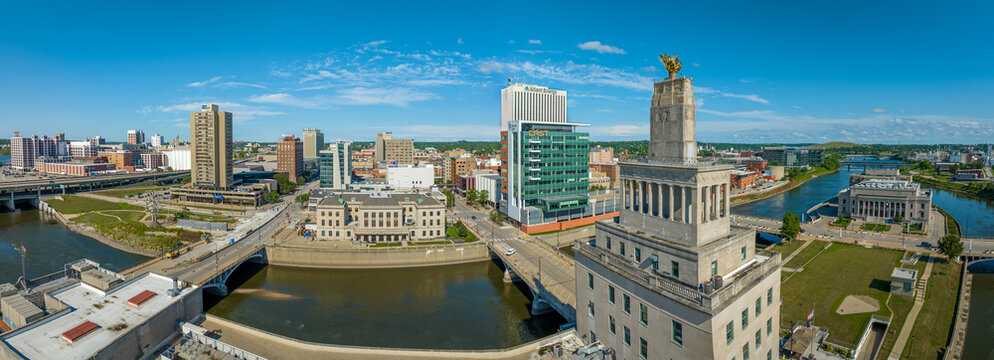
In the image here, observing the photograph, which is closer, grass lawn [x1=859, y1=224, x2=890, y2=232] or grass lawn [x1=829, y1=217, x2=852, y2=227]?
grass lawn [x1=859, y1=224, x2=890, y2=232]

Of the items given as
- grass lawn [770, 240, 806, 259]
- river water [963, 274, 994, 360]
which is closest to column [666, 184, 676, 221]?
river water [963, 274, 994, 360]

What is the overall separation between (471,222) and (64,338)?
7532cm

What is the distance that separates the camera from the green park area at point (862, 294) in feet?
142

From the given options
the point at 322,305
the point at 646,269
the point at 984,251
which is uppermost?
the point at 646,269

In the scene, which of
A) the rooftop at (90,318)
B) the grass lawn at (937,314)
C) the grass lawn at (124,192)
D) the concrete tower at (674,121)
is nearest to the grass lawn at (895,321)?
the grass lawn at (937,314)

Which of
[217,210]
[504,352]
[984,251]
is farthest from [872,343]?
[217,210]

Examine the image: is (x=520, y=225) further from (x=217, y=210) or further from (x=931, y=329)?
(x=217, y=210)

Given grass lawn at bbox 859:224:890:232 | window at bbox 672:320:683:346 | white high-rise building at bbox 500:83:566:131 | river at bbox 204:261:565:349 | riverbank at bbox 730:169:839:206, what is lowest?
river at bbox 204:261:565:349

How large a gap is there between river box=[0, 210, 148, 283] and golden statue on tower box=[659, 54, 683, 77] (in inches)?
3276

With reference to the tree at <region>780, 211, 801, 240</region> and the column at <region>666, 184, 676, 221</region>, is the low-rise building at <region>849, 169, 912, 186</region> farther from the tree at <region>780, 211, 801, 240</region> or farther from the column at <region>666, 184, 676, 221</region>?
the column at <region>666, 184, 676, 221</region>

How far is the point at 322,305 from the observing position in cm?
5819

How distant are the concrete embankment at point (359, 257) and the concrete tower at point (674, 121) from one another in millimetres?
54685

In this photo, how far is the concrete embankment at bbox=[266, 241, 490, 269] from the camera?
2965 inches

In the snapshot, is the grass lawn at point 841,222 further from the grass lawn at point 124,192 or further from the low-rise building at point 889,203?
the grass lawn at point 124,192
